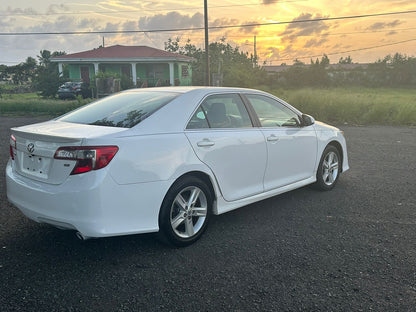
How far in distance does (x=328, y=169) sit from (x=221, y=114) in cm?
230

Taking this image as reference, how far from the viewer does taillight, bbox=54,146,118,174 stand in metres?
3.07

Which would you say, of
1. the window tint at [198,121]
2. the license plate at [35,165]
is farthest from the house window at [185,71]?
the license plate at [35,165]

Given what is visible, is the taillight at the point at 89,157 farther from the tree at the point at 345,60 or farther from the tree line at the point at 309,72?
the tree at the point at 345,60

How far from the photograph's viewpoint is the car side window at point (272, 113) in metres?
4.65

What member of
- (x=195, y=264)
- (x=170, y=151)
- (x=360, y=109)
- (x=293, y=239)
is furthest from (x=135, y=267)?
(x=360, y=109)

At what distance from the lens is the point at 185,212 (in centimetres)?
369

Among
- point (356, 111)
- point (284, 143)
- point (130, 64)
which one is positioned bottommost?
point (356, 111)

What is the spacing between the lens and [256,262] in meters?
3.43

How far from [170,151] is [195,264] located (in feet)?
3.43

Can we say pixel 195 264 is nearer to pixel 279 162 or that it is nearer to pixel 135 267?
pixel 135 267

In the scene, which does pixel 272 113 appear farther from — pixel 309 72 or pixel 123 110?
pixel 309 72

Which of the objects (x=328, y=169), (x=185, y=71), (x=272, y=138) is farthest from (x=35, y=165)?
(x=185, y=71)

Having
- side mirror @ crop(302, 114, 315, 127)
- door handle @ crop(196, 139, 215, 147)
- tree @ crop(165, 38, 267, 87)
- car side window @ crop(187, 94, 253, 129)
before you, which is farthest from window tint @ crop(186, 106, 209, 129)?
tree @ crop(165, 38, 267, 87)

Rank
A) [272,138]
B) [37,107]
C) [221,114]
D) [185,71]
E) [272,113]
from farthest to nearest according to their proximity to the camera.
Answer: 1. [185,71]
2. [37,107]
3. [272,113]
4. [272,138]
5. [221,114]
